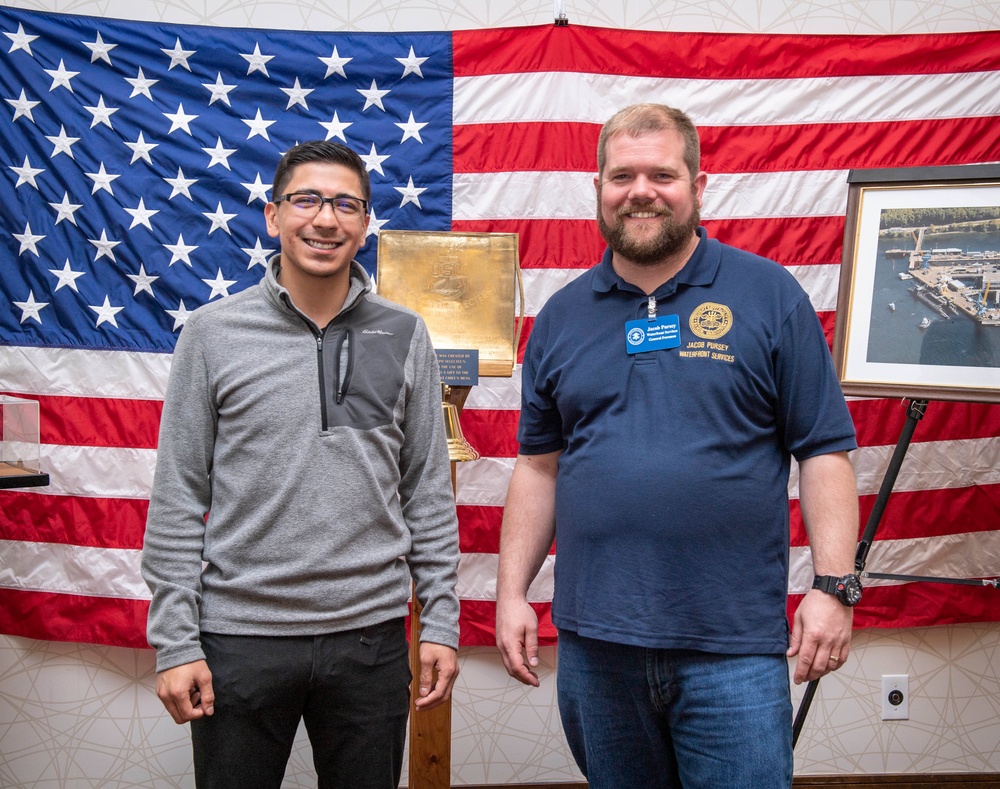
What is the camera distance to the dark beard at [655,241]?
4.66 feet

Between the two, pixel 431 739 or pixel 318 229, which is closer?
pixel 318 229

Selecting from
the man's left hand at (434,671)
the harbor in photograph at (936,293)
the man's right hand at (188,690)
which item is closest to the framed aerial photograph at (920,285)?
the harbor in photograph at (936,293)

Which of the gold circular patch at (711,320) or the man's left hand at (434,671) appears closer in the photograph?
the gold circular patch at (711,320)

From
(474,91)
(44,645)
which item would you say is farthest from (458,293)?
(44,645)

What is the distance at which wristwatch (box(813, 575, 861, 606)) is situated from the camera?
128cm

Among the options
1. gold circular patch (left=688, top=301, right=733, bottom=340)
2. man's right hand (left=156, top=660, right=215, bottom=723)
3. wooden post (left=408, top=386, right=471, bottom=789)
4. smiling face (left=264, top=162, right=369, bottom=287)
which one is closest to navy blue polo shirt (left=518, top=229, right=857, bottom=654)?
gold circular patch (left=688, top=301, right=733, bottom=340)

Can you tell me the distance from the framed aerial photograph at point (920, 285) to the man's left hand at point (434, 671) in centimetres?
124

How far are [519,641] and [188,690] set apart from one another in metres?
0.55

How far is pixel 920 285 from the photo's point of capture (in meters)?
2.15

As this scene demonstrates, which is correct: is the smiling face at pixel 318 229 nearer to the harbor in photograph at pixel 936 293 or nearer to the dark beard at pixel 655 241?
the dark beard at pixel 655 241

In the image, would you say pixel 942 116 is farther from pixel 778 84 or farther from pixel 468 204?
pixel 468 204

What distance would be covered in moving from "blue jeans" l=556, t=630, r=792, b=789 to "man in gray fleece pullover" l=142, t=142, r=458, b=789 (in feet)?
0.96

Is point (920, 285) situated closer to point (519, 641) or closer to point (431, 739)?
point (519, 641)

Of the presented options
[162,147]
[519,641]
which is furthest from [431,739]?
[162,147]
